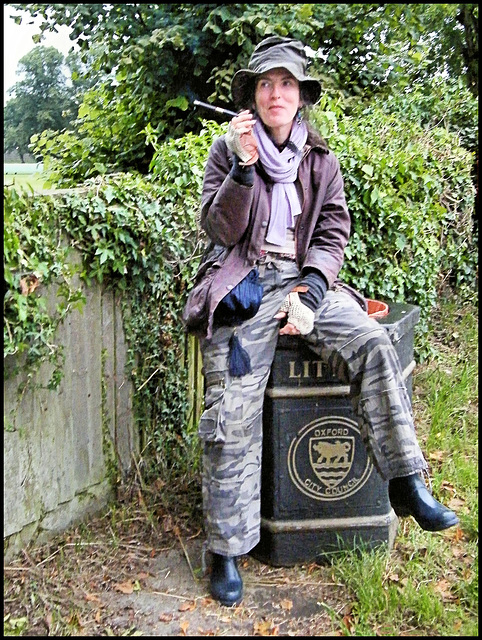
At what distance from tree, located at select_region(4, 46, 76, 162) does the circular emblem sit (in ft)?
5.94

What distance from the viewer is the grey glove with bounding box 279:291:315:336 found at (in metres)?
2.68

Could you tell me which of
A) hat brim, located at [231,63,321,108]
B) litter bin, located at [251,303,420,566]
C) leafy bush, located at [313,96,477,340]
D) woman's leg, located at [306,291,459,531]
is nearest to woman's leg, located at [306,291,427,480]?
woman's leg, located at [306,291,459,531]

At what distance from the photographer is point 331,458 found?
9.50 ft

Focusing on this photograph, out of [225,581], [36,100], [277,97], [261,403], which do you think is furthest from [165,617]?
[36,100]

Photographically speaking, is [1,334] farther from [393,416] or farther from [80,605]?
[393,416]

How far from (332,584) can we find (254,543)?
1.14 feet

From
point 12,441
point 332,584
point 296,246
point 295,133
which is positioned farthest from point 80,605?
point 295,133

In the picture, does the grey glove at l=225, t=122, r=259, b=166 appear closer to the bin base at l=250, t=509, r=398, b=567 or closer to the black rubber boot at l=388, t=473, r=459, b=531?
the black rubber boot at l=388, t=473, r=459, b=531

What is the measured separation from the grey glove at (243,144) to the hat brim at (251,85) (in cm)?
32

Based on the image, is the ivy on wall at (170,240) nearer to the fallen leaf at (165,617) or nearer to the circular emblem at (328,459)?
the circular emblem at (328,459)

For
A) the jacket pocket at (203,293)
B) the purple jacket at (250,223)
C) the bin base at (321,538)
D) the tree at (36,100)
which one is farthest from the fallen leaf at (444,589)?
the tree at (36,100)

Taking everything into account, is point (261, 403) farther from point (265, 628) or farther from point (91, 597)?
point (91, 597)

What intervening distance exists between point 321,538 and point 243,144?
1.59 metres

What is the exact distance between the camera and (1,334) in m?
2.52
